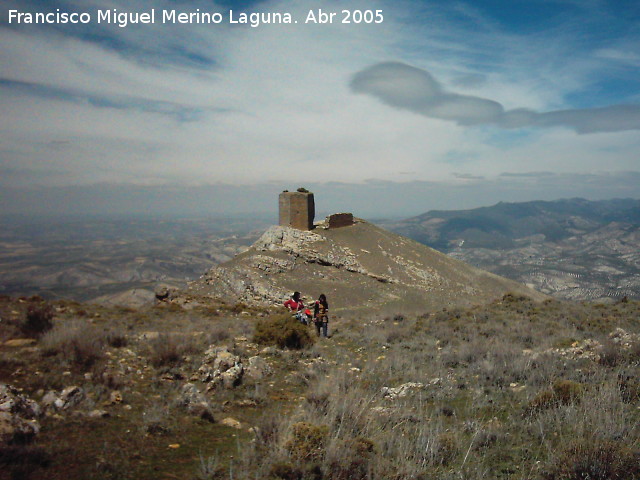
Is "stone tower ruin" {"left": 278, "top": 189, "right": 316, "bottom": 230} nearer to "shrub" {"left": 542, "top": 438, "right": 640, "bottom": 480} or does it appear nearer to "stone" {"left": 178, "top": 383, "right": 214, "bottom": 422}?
"stone" {"left": 178, "top": 383, "right": 214, "bottom": 422}

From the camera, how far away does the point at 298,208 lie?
129 ft

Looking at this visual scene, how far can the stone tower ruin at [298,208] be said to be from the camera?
38938 millimetres

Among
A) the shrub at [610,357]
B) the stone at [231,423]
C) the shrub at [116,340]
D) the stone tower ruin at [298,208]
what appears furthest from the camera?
the stone tower ruin at [298,208]

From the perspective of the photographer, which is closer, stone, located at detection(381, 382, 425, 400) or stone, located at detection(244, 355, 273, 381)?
stone, located at detection(381, 382, 425, 400)

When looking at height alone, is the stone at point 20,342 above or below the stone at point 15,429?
below

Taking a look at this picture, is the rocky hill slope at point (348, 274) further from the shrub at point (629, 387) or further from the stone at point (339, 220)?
the shrub at point (629, 387)

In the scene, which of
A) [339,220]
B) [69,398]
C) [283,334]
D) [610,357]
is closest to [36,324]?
[69,398]

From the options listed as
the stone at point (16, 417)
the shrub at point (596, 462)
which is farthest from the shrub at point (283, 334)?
the shrub at point (596, 462)

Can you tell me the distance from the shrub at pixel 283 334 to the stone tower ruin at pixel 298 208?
28801 mm

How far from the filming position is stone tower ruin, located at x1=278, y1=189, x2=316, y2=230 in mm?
38938

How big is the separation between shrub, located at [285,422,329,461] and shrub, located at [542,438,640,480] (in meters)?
2.26

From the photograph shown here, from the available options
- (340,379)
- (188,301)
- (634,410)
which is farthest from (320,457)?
(188,301)

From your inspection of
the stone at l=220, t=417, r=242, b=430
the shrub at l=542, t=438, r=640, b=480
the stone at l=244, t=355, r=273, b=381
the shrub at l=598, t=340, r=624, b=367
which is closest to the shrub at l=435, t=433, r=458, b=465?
the shrub at l=542, t=438, r=640, b=480

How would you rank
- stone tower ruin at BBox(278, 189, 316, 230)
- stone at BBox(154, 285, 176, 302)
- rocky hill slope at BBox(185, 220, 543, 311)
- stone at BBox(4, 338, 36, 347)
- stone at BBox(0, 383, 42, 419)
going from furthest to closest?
stone tower ruin at BBox(278, 189, 316, 230) → rocky hill slope at BBox(185, 220, 543, 311) → stone at BBox(154, 285, 176, 302) → stone at BBox(4, 338, 36, 347) → stone at BBox(0, 383, 42, 419)
